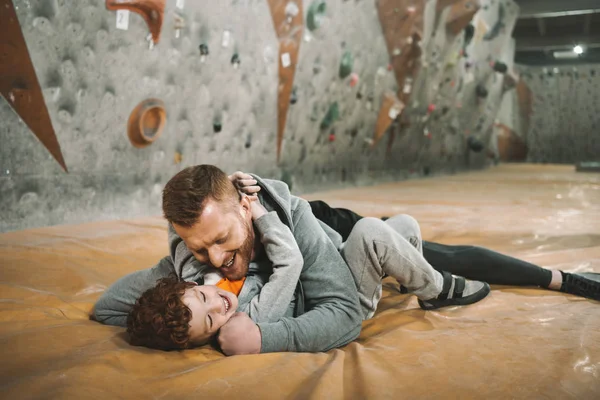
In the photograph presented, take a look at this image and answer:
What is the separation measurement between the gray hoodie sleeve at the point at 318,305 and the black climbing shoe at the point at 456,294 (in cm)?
36

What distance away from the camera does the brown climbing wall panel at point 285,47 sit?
3799 millimetres

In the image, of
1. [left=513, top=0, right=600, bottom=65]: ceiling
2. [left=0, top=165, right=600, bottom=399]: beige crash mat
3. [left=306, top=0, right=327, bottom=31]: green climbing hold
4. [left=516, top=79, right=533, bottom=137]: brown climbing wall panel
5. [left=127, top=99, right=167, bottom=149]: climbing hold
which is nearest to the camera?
[left=0, top=165, right=600, bottom=399]: beige crash mat

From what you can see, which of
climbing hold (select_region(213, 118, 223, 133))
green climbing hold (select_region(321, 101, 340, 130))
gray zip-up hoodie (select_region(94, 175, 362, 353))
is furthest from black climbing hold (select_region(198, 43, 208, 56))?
gray zip-up hoodie (select_region(94, 175, 362, 353))

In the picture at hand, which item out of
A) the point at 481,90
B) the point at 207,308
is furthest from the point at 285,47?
the point at 481,90

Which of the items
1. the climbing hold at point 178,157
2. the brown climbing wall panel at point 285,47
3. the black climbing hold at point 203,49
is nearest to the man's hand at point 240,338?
the climbing hold at point 178,157

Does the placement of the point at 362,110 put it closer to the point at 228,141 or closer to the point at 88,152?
the point at 228,141

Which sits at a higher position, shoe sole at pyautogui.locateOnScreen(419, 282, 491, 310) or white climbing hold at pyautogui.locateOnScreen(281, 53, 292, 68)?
white climbing hold at pyautogui.locateOnScreen(281, 53, 292, 68)

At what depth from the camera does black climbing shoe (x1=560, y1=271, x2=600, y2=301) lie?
69.1 inches

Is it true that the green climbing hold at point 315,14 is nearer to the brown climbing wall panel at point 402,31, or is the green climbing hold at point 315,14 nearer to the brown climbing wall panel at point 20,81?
the brown climbing wall panel at point 402,31

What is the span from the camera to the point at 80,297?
166 centimetres

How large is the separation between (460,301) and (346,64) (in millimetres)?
3357

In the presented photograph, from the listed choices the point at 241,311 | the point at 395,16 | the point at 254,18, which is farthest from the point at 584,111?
the point at 241,311

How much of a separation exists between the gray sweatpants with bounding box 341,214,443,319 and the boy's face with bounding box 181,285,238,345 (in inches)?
14.8

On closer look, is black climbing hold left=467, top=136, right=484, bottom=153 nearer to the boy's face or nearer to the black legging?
the black legging
